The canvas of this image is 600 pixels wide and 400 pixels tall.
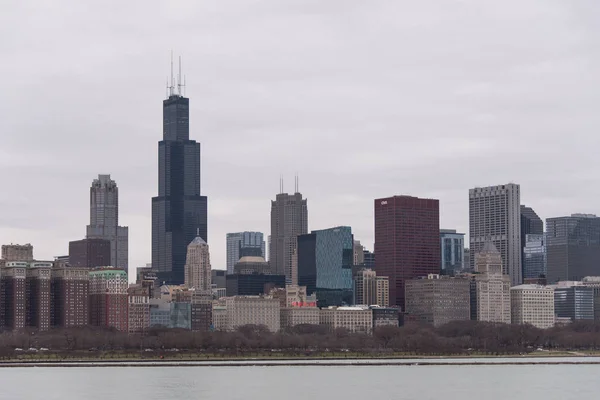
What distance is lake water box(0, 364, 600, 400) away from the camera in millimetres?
143000

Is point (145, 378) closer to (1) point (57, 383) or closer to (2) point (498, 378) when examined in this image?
(1) point (57, 383)

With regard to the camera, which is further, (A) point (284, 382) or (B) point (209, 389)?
(A) point (284, 382)

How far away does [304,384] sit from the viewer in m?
162

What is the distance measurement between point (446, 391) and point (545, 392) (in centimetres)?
981

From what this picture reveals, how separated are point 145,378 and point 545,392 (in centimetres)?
5221

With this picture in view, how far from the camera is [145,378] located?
177 meters

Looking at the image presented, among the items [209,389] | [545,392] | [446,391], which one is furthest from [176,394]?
Result: [545,392]

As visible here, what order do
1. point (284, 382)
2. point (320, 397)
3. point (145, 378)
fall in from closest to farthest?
point (320, 397) < point (284, 382) < point (145, 378)

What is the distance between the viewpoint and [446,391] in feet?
486

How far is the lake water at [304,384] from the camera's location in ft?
469

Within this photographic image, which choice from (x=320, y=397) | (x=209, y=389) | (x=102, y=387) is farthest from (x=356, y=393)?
(x=102, y=387)

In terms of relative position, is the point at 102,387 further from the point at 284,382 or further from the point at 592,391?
the point at 592,391

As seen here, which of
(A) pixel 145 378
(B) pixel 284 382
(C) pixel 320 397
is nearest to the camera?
(C) pixel 320 397

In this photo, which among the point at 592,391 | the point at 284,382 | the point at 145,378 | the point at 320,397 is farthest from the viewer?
the point at 145,378
